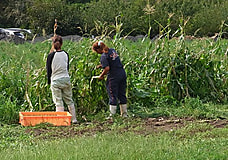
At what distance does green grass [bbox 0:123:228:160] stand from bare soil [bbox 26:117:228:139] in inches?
16.3

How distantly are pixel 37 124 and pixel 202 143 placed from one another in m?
3.46

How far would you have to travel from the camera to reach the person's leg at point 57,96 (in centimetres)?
888

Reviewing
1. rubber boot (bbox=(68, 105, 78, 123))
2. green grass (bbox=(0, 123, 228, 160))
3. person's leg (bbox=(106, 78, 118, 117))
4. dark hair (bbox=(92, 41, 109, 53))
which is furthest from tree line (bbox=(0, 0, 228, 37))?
green grass (bbox=(0, 123, 228, 160))

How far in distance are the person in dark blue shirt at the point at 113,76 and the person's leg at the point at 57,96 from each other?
835 mm

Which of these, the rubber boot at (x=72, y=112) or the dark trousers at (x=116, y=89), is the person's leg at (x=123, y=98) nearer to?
the dark trousers at (x=116, y=89)

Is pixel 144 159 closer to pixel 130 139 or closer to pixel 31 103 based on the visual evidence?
pixel 130 139

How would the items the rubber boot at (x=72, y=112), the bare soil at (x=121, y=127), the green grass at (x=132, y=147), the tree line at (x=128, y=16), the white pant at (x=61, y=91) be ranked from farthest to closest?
the tree line at (x=128, y=16), the rubber boot at (x=72, y=112), the white pant at (x=61, y=91), the bare soil at (x=121, y=127), the green grass at (x=132, y=147)

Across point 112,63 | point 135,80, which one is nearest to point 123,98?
point 112,63

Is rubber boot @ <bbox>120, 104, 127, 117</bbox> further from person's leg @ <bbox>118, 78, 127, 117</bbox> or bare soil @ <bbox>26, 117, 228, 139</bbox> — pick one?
bare soil @ <bbox>26, 117, 228, 139</bbox>

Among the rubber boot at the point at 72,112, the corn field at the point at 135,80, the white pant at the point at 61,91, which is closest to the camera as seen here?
the white pant at the point at 61,91

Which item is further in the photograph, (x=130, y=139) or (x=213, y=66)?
(x=213, y=66)

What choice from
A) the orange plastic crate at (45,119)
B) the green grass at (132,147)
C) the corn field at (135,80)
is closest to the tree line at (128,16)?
the corn field at (135,80)

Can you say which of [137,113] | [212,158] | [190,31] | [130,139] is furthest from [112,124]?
[190,31]

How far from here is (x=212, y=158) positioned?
5500mm
